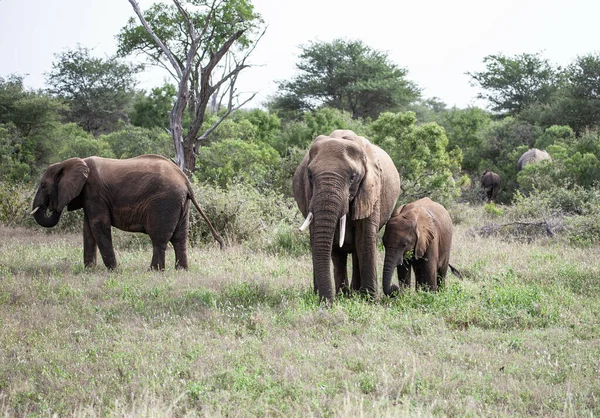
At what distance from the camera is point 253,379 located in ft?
16.5

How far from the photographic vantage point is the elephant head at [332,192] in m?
6.85

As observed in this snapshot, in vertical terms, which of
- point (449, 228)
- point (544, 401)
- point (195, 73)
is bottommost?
point (544, 401)

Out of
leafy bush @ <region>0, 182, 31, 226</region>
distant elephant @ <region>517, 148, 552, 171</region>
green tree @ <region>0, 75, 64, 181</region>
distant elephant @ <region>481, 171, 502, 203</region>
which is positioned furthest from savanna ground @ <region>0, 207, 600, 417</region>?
green tree @ <region>0, 75, 64, 181</region>

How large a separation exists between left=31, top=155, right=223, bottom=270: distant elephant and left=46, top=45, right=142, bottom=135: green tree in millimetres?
29708

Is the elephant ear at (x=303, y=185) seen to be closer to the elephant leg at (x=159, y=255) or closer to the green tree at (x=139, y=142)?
the elephant leg at (x=159, y=255)

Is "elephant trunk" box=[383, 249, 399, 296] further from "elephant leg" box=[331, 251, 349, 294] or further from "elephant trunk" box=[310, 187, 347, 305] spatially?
"elephant trunk" box=[310, 187, 347, 305]

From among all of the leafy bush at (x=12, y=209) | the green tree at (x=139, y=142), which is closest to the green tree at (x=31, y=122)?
the green tree at (x=139, y=142)

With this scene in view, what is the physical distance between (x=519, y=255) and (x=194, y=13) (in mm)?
14975

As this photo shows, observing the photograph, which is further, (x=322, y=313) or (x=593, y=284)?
(x=593, y=284)

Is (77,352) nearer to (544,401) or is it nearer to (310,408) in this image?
(310,408)

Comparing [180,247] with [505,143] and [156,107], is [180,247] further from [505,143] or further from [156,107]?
[156,107]

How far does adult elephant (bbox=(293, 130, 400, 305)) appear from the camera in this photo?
22.5ft

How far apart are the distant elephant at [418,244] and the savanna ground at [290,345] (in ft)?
1.02


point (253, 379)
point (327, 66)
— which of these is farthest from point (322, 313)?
point (327, 66)
